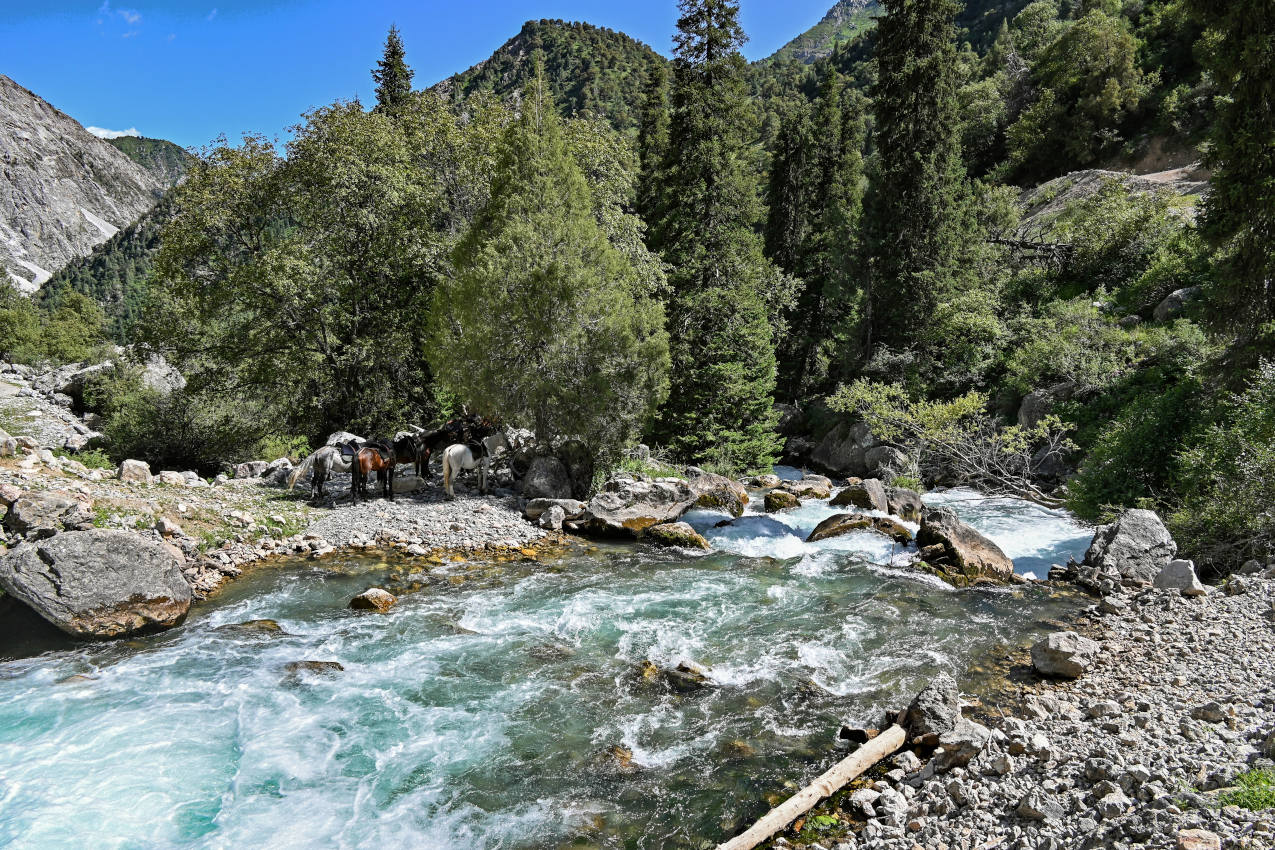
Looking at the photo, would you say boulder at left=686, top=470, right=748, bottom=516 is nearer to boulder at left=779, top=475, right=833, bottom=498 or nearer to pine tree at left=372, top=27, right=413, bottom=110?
boulder at left=779, top=475, right=833, bottom=498

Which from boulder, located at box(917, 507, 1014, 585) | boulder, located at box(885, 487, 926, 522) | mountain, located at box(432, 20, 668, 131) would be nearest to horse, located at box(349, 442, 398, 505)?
boulder, located at box(917, 507, 1014, 585)

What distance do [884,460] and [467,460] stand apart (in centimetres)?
1395

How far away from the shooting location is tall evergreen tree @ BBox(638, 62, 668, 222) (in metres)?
32.3

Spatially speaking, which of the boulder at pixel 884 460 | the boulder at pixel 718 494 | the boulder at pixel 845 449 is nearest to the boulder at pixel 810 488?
the boulder at pixel 718 494

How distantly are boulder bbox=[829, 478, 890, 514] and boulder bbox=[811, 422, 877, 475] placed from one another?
5.49m

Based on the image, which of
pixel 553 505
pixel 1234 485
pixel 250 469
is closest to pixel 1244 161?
pixel 1234 485

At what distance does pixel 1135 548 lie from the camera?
11.1 meters

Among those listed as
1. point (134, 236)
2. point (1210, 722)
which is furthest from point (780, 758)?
point (134, 236)

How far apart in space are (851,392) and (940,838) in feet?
46.3

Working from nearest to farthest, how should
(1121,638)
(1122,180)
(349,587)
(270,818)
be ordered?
(270,818) → (1121,638) → (349,587) → (1122,180)

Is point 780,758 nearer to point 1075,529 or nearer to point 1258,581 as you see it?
point 1258,581

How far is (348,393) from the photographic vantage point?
22531 mm

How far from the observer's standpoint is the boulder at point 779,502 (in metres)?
17.5

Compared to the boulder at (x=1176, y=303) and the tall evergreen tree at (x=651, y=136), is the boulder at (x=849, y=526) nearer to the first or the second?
the boulder at (x=1176, y=303)
